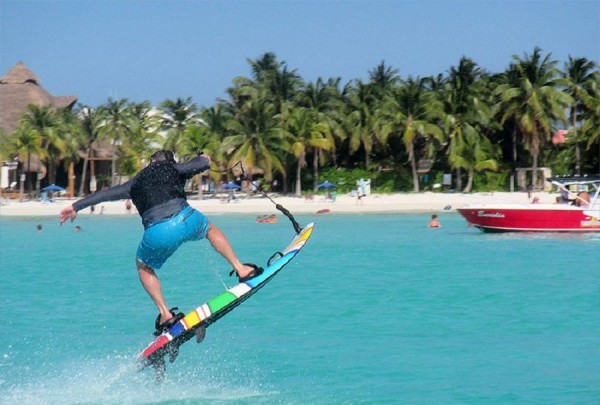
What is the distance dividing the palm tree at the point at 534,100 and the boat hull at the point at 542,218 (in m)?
24.3

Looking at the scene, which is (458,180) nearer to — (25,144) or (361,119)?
(361,119)

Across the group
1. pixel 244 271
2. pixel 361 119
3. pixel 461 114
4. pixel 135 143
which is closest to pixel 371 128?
pixel 361 119

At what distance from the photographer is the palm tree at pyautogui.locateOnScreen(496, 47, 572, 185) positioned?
187 feet

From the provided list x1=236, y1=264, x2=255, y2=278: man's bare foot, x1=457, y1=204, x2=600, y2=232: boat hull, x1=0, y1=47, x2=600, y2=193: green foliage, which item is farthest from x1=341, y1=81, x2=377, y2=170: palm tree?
x1=236, y1=264, x2=255, y2=278: man's bare foot

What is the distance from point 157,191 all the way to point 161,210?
182 millimetres

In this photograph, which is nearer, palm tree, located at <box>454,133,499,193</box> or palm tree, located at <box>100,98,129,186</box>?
palm tree, located at <box>454,133,499,193</box>

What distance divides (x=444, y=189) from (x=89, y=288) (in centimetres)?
3928

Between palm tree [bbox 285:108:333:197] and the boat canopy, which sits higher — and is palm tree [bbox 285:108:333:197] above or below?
above

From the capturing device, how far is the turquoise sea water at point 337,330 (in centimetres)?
1166

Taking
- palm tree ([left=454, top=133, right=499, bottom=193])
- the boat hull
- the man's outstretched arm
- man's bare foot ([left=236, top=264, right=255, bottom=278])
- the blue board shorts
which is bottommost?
the boat hull

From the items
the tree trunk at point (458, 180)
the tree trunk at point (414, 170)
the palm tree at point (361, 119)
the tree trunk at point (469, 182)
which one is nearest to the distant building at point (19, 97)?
the palm tree at point (361, 119)

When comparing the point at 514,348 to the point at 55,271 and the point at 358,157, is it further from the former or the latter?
the point at 358,157

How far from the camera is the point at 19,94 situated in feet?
241

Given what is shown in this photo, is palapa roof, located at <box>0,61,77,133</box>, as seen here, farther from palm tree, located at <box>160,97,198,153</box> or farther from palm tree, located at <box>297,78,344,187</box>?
palm tree, located at <box>297,78,344,187</box>
